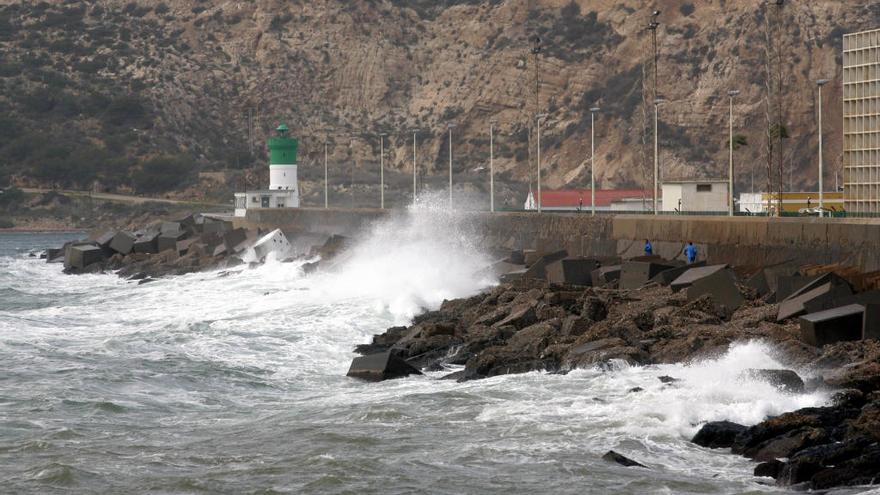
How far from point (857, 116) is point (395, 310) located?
63.3 feet

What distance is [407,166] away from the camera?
87.1 m

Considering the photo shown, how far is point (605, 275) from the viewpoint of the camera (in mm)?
26438

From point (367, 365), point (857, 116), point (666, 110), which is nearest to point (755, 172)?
point (666, 110)

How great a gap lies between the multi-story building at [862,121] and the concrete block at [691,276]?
744 inches

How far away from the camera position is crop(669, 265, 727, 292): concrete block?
22.4 meters

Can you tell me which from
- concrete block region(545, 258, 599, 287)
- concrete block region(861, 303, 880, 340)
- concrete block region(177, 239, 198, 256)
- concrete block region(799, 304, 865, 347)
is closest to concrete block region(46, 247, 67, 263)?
concrete block region(177, 239, 198, 256)

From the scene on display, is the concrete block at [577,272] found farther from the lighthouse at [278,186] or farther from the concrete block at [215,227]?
the lighthouse at [278,186]

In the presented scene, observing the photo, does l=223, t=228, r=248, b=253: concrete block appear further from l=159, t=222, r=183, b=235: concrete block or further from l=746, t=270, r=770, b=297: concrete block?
l=746, t=270, r=770, b=297: concrete block

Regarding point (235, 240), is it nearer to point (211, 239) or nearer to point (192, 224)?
point (211, 239)

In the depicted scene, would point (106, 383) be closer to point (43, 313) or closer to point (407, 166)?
point (43, 313)

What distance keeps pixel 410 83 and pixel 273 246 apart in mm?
54058

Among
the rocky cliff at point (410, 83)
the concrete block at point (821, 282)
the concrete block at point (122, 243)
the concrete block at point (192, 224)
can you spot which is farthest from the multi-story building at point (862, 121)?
the rocky cliff at point (410, 83)

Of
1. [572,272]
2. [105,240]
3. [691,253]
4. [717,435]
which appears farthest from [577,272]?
[105,240]

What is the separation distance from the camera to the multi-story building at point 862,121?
4103cm
